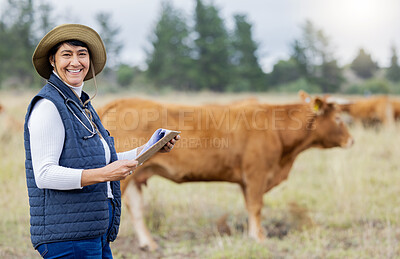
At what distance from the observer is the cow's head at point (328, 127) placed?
5566 millimetres

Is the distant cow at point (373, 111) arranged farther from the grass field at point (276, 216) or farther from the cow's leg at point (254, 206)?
the cow's leg at point (254, 206)

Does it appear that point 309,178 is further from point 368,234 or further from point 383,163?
point 368,234

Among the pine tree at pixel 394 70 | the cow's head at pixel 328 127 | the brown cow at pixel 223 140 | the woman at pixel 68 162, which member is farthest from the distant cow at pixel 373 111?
the pine tree at pixel 394 70

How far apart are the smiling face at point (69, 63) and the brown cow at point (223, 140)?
105 inches

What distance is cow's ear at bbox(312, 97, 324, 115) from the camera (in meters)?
5.39

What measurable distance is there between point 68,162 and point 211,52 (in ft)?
104

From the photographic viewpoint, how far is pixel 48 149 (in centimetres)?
177

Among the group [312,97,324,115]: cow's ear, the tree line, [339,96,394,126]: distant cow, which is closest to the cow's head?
[312,97,324,115]: cow's ear

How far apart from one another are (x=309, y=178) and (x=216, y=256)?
400cm

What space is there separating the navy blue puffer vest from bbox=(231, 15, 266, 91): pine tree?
32593 mm

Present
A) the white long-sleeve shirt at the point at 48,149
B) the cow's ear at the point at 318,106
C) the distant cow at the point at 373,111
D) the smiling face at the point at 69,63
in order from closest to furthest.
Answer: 1. the white long-sleeve shirt at the point at 48,149
2. the smiling face at the point at 69,63
3. the cow's ear at the point at 318,106
4. the distant cow at the point at 373,111

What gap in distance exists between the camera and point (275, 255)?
420cm

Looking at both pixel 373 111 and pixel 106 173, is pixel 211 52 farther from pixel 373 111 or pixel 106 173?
pixel 106 173

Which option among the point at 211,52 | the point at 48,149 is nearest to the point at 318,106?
the point at 48,149
